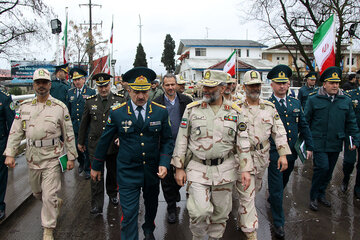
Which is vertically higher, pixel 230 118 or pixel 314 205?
pixel 230 118

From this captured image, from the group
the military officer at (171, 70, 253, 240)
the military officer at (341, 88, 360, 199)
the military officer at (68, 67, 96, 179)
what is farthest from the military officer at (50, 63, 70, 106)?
the military officer at (341, 88, 360, 199)

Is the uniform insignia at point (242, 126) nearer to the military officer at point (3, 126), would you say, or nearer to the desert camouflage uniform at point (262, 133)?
the desert camouflage uniform at point (262, 133)

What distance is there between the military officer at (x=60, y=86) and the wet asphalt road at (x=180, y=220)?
2.32 m

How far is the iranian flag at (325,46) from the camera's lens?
6.38 metres

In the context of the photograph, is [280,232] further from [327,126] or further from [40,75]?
[40,75]

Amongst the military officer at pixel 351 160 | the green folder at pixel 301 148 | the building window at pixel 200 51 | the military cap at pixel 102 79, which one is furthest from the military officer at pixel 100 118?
the building window at pixel 200 51

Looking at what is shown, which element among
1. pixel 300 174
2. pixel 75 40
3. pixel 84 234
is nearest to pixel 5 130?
pixel 84 234

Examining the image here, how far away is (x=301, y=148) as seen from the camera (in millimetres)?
4301

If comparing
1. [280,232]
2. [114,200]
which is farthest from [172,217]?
[280,232]

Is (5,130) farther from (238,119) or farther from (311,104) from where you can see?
(311,104)

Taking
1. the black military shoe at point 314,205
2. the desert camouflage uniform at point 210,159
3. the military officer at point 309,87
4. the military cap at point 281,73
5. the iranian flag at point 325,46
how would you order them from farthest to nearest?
the military officer at point 309,87
the iranian flag at point 325,46
the black military shoe at point 314,205
the military cap at point 281,73
the desert camouflage uniform at point 210,159

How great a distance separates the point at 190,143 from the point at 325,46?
16.0 feet

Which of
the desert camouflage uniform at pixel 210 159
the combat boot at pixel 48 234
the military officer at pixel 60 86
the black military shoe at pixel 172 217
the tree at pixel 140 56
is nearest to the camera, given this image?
the desert camouflage uniform at pixel 210 159

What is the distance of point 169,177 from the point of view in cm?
456
